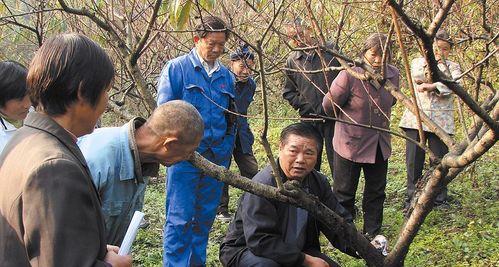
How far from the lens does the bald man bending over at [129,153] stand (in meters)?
2.20

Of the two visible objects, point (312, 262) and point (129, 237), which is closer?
point (129, 237)

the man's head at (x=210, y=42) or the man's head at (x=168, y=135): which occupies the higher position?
the man's head at (x=210, y=42)

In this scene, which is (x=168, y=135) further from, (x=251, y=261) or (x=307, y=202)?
(x=251, y=261)

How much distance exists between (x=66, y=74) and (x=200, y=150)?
254cm

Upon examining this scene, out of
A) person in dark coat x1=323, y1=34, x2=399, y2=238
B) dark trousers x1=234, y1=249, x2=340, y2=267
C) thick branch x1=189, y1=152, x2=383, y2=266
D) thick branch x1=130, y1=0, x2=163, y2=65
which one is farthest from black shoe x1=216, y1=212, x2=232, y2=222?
thick branch x1=130, y1=0, x2=163, y2=65

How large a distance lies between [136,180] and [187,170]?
154 cm

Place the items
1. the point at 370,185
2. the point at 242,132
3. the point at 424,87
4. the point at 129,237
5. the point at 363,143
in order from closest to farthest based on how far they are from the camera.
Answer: the point at 129,237 < the point at 363,143 < the point at 370,185 < the point at 424,87 < the point at 242,132

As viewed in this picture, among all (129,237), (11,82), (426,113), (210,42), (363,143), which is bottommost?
(129,237)

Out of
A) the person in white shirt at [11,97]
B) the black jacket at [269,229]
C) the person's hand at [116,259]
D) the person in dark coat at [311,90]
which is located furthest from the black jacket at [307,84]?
A: the person's hand at [116,259]

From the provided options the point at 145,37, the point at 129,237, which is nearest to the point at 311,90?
the point at 145,37

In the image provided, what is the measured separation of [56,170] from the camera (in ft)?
4.42

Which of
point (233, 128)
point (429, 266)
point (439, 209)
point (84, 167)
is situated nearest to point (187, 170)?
point (233, 128)

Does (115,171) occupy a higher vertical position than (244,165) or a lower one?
higher

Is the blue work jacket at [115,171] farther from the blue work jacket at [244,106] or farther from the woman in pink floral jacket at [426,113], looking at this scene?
the woman in pink floral jacket at [426,113]
